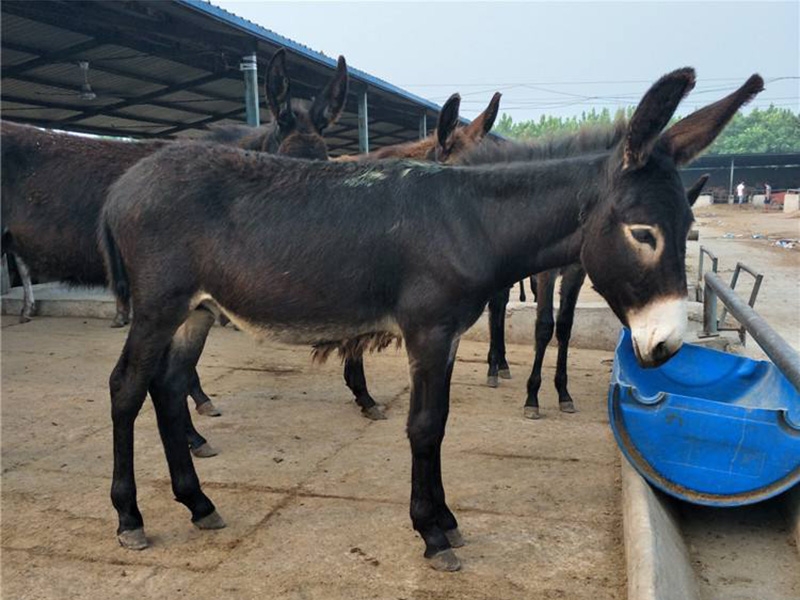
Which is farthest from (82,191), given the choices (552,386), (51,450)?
(552,386)

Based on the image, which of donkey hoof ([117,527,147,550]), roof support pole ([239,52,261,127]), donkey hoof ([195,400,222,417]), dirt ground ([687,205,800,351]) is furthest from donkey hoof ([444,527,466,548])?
roof support pole ([239,52,261,127])

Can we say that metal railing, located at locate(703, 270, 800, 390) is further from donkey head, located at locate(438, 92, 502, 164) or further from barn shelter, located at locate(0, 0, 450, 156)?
barn shelter, located at locate(0, 0, 450, 156)

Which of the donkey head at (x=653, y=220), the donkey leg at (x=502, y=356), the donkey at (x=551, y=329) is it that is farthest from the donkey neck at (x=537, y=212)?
the donkey leg at (x=502, y=356)

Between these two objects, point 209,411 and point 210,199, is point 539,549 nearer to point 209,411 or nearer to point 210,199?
point 210,199

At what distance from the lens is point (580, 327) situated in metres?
7.28

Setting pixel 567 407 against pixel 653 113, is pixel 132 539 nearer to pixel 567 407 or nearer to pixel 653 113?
pixel 653 113

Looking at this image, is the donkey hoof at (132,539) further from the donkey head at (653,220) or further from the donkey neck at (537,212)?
the donkey head at (653,220)

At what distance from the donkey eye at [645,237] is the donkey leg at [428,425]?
2.75ft

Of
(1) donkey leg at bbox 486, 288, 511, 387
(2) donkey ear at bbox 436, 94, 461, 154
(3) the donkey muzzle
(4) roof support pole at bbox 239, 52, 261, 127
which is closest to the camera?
(3) the donkey muzzle

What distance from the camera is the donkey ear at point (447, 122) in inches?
224

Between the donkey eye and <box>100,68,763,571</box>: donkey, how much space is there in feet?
0.16

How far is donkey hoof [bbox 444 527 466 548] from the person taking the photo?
3.06 meters

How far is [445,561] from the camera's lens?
288cm

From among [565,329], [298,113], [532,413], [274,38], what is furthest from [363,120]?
[532,413]
